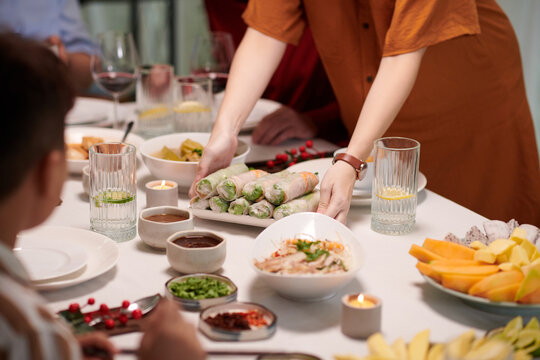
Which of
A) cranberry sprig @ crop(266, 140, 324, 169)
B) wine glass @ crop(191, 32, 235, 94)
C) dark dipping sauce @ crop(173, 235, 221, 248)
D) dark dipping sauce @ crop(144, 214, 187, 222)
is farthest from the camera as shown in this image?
wine glass @ crop(191, 32, 235, 94)

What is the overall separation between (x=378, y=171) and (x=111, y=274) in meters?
0.62

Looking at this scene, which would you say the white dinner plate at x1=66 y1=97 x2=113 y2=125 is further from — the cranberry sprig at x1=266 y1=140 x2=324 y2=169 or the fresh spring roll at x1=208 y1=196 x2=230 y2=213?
the fresh spring roll at x1=208 y1=196 x2=230 y2=213

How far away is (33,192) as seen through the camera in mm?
883

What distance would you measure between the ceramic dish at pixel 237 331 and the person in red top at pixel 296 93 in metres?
1.16

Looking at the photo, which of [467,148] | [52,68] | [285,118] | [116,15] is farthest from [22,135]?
[116,15]

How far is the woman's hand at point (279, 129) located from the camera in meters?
2.22

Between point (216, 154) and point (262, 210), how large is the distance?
0.96ft

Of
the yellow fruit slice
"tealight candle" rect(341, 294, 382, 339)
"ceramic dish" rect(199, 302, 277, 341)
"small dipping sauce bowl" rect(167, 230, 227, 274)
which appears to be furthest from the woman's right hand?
"tealight candle" rect(341, 294, 382, 339)

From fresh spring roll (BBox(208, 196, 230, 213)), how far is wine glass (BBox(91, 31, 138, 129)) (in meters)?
0.79

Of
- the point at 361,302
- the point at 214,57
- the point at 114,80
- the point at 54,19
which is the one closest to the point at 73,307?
the point at 361,302

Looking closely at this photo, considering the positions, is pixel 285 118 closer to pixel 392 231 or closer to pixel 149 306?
pixel 392 231

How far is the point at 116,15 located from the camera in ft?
16.9

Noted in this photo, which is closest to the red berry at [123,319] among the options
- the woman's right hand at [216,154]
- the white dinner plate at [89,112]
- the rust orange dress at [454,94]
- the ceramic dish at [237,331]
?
the ceramic dish at [237,331]

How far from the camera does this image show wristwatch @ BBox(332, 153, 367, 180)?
154 centimetres
